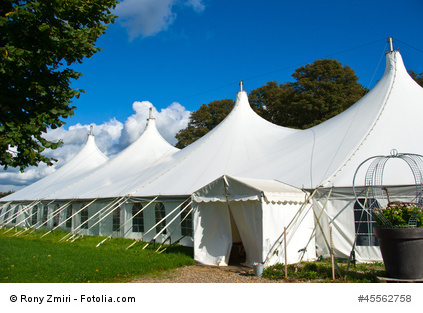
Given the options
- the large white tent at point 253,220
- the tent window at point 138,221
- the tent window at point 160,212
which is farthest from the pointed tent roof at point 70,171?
the large white tent at point 253,220

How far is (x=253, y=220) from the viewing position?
693 centimetres

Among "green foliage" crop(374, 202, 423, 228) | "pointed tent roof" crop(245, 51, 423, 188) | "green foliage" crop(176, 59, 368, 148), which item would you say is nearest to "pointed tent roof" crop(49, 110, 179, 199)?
"pointed tent roof" crop(245, 51, 423, 188)

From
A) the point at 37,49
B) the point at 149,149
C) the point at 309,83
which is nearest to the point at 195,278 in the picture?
the point at 37,49

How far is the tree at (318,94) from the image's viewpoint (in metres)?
20.8

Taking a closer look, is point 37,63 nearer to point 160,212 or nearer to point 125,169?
point 160,212

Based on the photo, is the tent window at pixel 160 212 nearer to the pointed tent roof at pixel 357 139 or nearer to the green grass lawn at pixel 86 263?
the green grass lawn at pixel 86 263

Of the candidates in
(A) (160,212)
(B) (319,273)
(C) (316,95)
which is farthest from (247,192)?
(C) (316,95)

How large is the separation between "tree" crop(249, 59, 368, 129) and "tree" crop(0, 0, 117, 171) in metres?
17.6

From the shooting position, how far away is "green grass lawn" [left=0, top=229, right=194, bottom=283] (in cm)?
607

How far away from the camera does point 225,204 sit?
7898mm

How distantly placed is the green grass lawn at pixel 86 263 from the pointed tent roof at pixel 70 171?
8.30 meters

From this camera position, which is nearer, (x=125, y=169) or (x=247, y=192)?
(x=247, y=192)

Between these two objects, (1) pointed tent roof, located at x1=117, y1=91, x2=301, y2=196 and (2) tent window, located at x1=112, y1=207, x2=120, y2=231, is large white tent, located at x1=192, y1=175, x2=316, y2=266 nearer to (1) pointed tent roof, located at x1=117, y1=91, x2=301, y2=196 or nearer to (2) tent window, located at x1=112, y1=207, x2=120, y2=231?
(1) pointed tent roof, located at x1=117, y1=91, x2=301, y2=196

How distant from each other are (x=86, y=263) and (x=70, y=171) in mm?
13437
